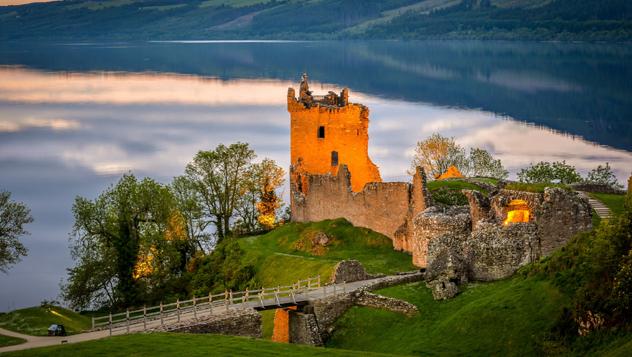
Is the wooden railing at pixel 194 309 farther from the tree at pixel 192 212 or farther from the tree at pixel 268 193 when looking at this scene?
the tree at pixel 268 193

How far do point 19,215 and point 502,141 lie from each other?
94046 mm

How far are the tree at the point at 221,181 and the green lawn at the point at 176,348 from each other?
133 feet

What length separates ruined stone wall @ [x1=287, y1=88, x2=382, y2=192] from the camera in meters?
73.0

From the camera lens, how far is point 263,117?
174125 millimetres

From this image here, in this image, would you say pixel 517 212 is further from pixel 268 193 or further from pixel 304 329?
pixel 268 193

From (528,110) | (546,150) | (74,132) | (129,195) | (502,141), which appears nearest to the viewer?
(129,195)

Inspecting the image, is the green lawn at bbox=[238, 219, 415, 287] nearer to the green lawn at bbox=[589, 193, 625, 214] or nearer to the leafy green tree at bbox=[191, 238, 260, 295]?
the leafy green tree at bbox=[191, 238, 260, 295]

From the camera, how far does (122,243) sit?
64.4m

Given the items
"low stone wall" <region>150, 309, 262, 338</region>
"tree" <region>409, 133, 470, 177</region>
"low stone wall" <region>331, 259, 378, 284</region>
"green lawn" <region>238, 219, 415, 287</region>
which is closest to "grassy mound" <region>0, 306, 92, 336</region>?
"low stone wall" <region>150, 309, 262, 338</region>

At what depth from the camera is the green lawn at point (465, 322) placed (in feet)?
111

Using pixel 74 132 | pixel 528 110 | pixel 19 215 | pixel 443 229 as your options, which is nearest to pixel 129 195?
pixel 19 215

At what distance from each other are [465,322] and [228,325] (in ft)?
31.2

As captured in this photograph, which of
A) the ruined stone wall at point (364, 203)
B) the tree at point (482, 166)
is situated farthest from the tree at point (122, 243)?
the tree at point (482, 166)

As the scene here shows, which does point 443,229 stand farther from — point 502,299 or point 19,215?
point 19,215
